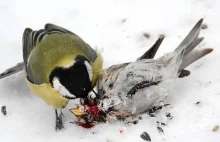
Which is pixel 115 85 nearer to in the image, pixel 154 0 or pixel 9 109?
pixel 9 109

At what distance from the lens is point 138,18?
179 inches

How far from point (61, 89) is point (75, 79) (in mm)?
212

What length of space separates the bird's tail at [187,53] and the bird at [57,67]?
0.58 meters

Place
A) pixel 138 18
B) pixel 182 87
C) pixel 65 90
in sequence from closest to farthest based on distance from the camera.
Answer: pixel 65 90, pixel 182 87, pixel 138 18

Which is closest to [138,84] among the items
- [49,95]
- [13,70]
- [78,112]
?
[78,112]

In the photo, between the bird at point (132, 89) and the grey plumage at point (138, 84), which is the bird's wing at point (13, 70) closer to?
the bird at point (132, 89)

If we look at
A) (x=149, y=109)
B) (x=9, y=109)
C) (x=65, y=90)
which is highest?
(x=65, y=90)

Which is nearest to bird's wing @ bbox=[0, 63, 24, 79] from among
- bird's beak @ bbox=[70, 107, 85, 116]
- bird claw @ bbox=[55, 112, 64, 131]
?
bird claw @ bbox=[55, 112, 64, 131]

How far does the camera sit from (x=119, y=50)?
432 cm

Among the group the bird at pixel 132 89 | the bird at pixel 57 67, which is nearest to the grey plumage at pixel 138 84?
the bird at pixel 132 89

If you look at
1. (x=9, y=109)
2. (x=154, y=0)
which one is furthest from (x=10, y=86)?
(x=154, y=0)

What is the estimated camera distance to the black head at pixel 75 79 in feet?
10.6

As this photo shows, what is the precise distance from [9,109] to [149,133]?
1.18 meters

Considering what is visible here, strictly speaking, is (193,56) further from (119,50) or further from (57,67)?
A: (57,67)
